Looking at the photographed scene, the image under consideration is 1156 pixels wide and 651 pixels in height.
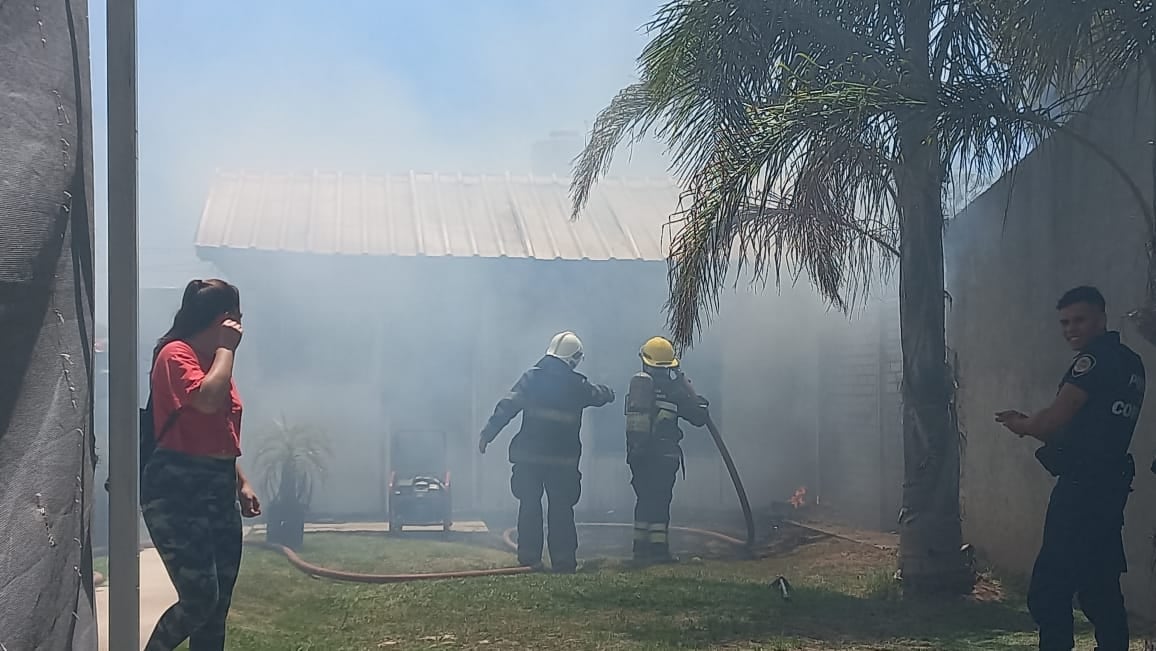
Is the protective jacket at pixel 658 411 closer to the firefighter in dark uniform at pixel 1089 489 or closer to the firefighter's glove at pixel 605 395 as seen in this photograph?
the firefighter's glove at pixel 605 395

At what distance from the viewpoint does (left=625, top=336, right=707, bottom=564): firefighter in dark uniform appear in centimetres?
609

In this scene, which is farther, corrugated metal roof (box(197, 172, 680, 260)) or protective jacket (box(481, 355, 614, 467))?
corrugated metal roof (box(197, 172, 680, 260))

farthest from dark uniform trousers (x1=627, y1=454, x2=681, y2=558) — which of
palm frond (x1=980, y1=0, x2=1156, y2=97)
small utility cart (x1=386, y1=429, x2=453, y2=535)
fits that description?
palm frond (x1=980, y1=0, x2=1156, y2=97)

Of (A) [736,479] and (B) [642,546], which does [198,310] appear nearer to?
(B) [642,546]

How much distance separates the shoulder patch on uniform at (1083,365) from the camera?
12.5 feet

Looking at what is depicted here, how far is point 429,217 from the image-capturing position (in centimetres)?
678

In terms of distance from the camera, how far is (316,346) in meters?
Result: 7.15

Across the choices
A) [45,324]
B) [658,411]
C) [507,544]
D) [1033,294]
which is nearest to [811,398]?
[658,411]

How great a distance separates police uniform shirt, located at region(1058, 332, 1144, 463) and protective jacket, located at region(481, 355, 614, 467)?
9.56 ft

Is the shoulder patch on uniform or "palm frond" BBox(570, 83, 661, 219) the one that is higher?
"palm frond" BBox(570, 83, 661, 219)

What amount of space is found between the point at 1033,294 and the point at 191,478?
4294mm

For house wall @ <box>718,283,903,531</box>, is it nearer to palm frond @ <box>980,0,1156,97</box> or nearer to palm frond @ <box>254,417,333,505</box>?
palm frond @ <box>980,0,1156,97</box>

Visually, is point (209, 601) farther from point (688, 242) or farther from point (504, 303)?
point (504, 303)

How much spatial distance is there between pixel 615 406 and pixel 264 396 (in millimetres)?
2420
